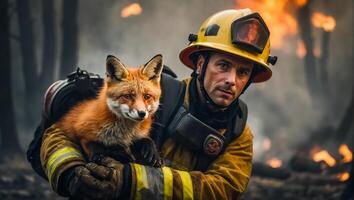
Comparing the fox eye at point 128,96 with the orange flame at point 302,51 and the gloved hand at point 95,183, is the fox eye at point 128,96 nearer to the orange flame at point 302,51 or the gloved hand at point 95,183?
the gloved hand at point 95,183

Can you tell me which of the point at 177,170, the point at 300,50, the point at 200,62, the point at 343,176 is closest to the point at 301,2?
the point at 300,50

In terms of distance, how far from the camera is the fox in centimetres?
350

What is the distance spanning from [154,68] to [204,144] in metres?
0.67

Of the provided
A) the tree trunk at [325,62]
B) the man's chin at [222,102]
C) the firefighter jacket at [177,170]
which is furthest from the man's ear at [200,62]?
the tree trunk at [325,62]

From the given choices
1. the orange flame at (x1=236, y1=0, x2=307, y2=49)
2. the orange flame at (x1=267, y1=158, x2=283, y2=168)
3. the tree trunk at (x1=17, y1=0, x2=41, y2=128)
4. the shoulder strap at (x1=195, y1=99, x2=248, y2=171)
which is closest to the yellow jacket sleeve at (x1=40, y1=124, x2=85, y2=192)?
the shoulder strap at (x1=195, y1=99, x2=248, y2=171)

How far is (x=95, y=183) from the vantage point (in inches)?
129

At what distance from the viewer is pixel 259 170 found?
12.4m

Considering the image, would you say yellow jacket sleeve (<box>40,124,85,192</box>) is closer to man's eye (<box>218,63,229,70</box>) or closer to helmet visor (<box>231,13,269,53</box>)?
man's eye (<box>218,63,229,70</box>)

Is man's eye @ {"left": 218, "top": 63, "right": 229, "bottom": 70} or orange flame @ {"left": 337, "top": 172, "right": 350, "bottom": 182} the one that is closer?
man's eye @ {"left": 218, "top": 63, "right": 229, "bottom": 70}

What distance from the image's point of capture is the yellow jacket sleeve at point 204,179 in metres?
3.46

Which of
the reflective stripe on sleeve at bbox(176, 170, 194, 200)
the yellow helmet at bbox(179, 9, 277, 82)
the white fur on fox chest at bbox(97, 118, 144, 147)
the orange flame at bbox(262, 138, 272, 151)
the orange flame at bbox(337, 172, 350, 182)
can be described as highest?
the yellow helmet at bbox(179, 9, 277, 82)

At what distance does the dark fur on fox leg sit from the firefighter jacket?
0.06 meters

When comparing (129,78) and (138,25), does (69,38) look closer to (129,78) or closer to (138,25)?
(138,25)

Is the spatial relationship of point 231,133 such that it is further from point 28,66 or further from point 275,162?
point 275,162
